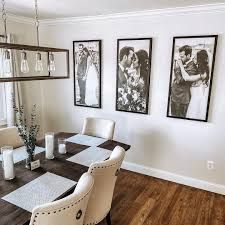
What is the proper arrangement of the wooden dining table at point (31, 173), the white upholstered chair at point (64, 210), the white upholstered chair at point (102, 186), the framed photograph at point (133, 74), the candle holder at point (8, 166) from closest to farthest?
the white upholstered chair at point (64, 210), the wooden dining table at point (31, 173), the white upholstered chair at point (102, 186), the candle holder at point (8, 166), the framed photograph at point (133, 74)

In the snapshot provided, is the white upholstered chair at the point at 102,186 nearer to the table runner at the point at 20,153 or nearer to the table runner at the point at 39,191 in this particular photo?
the table runner at the point at 39,191

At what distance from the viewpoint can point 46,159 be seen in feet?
7.03

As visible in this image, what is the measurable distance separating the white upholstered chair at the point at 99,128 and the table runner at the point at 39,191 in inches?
48.2

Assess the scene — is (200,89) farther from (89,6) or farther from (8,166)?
(8,166)

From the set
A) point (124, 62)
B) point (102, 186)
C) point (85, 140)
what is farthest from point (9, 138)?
point (124, 62)

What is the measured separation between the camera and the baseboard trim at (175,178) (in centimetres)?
294

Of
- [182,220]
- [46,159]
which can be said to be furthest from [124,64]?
[182,220]

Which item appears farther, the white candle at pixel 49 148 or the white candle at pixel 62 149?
the white candle at pixel 62 149

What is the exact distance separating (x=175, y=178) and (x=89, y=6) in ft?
8.74

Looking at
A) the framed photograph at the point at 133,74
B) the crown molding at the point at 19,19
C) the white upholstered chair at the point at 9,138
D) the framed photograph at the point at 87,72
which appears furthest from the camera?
the framed photograph at the point at 87,72

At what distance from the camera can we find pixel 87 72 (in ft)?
11.6

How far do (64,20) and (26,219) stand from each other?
3168 millimetres

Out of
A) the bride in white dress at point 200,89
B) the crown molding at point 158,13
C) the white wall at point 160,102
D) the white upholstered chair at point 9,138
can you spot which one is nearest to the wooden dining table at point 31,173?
the white upholstered chair at point 9,138

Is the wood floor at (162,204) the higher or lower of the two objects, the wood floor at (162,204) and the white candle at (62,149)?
the lower
